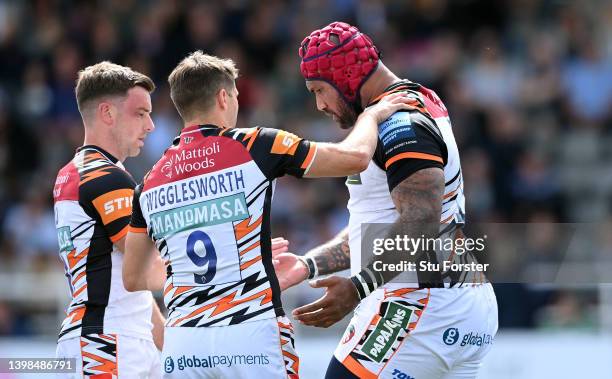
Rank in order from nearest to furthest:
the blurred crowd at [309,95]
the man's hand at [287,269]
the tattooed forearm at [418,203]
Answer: the tattooed forearm at [418,203], the man's hand at [287,269], the blurred crowd at [309,95]

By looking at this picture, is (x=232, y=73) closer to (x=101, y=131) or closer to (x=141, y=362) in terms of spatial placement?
(x=101, y=131)

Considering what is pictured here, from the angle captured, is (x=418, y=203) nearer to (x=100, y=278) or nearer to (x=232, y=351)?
(x=232, y=351)

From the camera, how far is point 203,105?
5121 millimetres

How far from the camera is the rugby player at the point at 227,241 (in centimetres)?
484

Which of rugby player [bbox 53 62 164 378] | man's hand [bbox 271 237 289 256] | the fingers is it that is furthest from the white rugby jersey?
rugby player [bbox 53 62 164 378]

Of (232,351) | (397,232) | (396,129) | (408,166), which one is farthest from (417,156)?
(232,351)

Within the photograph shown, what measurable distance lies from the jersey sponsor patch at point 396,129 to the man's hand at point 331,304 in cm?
74

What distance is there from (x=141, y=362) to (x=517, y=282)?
17.0 feet

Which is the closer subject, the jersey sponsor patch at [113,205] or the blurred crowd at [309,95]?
the jersey sponsor patch at [113,205]

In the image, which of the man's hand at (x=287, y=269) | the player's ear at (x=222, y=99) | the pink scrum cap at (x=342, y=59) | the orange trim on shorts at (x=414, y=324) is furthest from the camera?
the man's hand at (x=287, y=269)

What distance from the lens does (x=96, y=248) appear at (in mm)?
5621

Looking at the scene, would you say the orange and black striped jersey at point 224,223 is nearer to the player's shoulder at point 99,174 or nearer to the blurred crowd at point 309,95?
the player's shoulder at point 99,174

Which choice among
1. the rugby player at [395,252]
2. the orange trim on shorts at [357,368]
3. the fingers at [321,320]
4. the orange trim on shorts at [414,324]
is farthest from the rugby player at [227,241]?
the orange trim on shorts at [414,324]

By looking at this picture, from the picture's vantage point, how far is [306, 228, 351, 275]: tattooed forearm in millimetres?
5961
